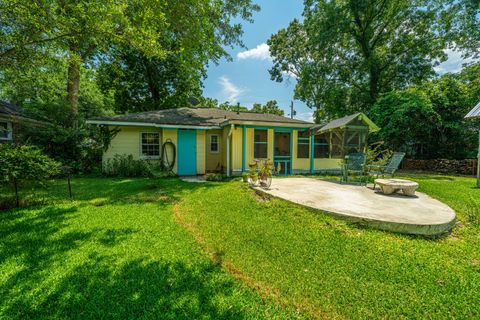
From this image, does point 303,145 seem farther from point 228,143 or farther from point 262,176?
point 262,176

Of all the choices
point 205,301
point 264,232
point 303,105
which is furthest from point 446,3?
point 205,301

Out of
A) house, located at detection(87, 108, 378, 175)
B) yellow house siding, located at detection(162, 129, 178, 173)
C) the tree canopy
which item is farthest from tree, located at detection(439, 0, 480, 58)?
yellow house siding, located at detection(162, 129, 178, 173)

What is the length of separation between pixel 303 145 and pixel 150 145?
8.32 metres

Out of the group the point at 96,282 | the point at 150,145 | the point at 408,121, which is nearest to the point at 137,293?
the point at 96,282

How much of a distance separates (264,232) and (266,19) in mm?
15328

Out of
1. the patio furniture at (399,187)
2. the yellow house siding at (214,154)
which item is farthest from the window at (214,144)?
the patio furniture at (399,187)

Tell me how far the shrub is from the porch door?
9.00 meters

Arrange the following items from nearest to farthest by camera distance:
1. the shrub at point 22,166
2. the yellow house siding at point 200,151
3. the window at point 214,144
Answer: the shrub at point 22,166, the yellow house siding at point 200,151, the window at point 214,144

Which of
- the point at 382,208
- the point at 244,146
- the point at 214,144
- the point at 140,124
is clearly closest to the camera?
the point at 382,208

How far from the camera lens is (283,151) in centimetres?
1138

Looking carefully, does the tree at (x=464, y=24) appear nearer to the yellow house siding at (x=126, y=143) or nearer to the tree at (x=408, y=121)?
the tree at (x=408, y=121)

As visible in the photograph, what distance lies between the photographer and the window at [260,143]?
10758mm

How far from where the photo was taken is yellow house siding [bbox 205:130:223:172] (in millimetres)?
11805

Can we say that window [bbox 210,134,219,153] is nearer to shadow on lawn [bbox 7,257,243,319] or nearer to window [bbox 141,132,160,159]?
window [bbox 141,132,160,159]
